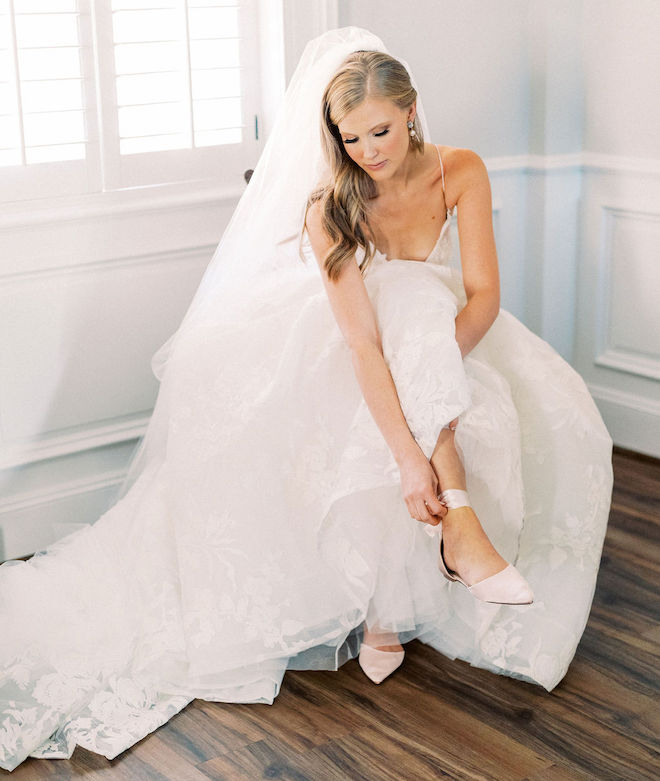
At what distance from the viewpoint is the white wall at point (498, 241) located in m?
2.77

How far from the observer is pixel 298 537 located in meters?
2.20

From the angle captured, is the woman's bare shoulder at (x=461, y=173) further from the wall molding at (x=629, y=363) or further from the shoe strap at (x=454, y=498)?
the wall molding at (x=629, y=363)

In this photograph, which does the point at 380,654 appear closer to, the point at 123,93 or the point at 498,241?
the point at 123,93

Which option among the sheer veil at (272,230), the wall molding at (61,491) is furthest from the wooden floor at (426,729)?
the wall molding at (61,491)

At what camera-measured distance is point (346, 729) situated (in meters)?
2.00

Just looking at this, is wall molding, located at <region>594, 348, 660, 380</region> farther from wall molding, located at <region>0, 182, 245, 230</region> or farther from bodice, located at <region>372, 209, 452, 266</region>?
wall molding, located at <region>0, 182, 245, 230</region>

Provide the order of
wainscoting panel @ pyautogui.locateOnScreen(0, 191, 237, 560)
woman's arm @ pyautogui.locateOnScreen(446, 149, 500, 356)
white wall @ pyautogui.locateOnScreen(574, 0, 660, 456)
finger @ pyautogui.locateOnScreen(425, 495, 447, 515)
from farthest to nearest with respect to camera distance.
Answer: white wall @ pyautogui.locateOnScreen(574, 0, 660, 456), wainscoting panel @ pyautogui.locateOnScreen(0, 191, 237, 560), woman's arm @ pyautogui.locateOnScreen(446, 149, 500, 356), finger @ pyautogui.locateOnScreen(425, 495, 447, 515)

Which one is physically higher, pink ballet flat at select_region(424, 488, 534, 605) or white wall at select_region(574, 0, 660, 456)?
white wall at select_region(574, 0, 660, 456)

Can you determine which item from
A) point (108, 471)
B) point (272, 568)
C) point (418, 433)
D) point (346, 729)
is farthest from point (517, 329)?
point (108, 471)

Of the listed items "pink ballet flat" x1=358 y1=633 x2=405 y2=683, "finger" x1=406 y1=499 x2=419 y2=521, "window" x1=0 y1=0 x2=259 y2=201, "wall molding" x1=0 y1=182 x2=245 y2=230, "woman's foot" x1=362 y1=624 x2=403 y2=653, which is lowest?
"pink ballet flat" x1=358 y1=633 x2=405 y2=683

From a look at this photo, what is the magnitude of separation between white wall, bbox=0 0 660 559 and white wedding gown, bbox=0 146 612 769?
0.51 metres

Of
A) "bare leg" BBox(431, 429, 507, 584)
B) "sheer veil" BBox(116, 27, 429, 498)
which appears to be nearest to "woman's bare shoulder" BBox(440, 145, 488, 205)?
"sheer veil" BBox(116, 27, 429, 498)

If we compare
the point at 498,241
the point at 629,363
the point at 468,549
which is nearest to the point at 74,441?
the point at 468,549

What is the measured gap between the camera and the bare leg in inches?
76.4
